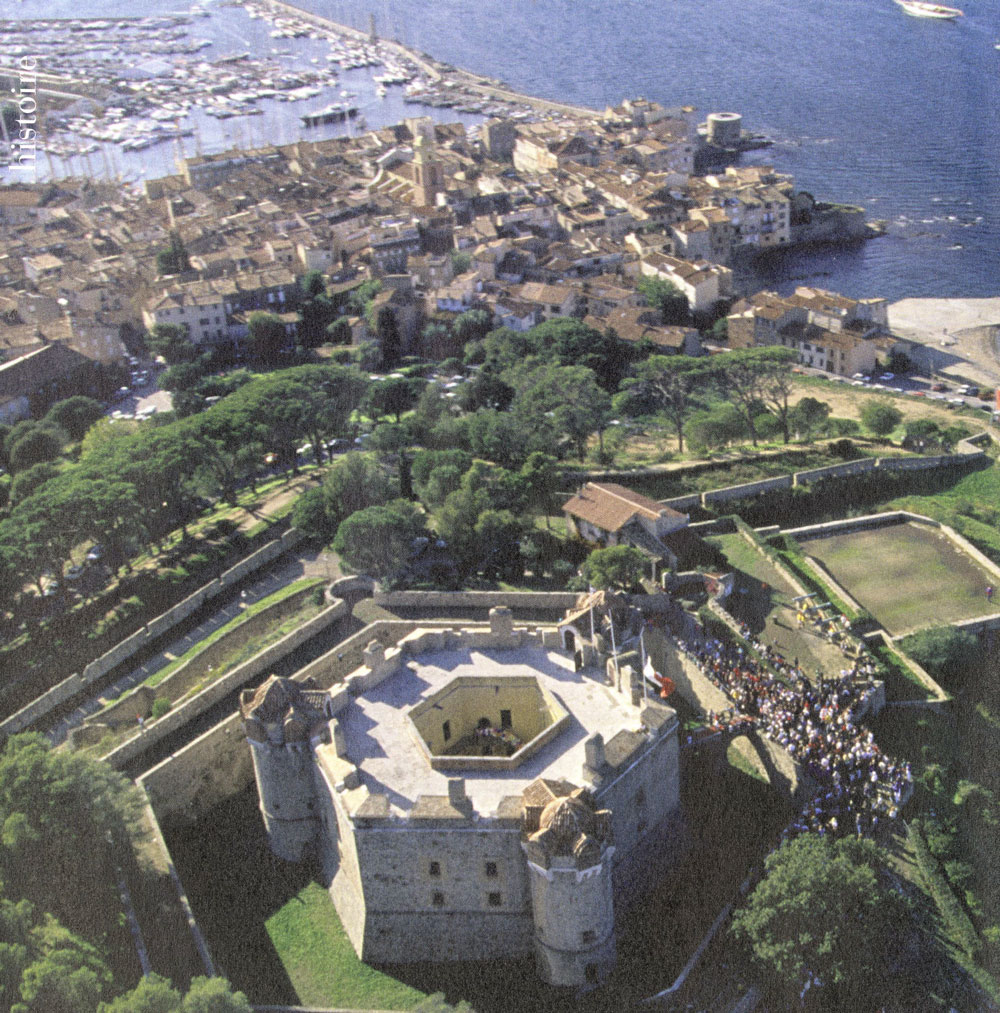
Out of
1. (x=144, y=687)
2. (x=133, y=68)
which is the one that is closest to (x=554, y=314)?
(x=144, y=687)

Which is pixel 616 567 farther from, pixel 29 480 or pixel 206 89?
pixel 206 89

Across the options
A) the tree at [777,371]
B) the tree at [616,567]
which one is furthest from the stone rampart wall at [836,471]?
the tree at [616,567]

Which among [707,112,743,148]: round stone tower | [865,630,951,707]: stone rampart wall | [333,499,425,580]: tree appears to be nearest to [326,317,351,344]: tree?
[333,499,425,580]: tree

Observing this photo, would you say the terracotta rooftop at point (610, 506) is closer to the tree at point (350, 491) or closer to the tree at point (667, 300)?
the tree at point (350, 491)

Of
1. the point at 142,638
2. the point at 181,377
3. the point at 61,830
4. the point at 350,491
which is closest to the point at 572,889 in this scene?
the point at 61,830

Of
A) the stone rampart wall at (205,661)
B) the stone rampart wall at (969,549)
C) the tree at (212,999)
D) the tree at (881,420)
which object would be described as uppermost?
the tree at (212,999)

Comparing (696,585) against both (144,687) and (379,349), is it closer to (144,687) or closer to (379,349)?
(144,687)
